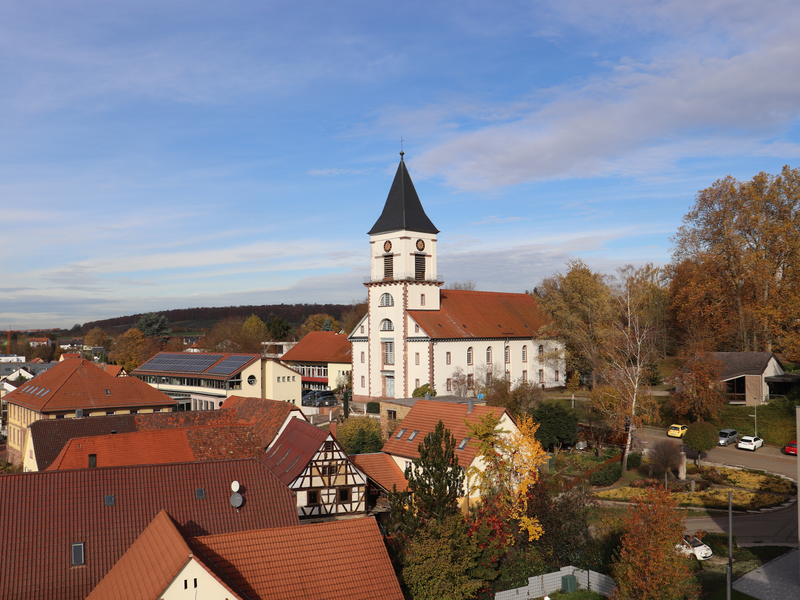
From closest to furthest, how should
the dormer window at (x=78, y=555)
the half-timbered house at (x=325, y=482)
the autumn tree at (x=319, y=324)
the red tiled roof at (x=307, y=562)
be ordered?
the red tiled roof at (x=307, y=562) → the dormer window at (x=78, y=555) → the half-timbered house at (x=325, y=482) → the autumn tree at (x=319, y=324)

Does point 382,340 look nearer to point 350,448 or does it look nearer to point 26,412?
point 350,448

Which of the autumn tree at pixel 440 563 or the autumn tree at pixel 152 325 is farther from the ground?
the autumn tree at pixel 152 325

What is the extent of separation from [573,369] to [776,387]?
1902 cm

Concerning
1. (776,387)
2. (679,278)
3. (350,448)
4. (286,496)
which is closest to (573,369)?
(679,278)

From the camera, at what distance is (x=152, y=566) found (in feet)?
50.2

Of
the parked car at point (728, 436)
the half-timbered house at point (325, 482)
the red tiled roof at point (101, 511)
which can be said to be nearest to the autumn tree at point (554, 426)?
the parked car at point (728, 436)

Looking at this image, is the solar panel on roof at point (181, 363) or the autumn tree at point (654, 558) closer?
the autumn tree at point (654, 558)

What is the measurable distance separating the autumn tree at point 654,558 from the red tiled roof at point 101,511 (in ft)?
33.5

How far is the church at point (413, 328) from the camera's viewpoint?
5234cm

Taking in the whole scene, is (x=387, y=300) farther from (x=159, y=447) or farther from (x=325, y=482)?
(x=325, y=482)

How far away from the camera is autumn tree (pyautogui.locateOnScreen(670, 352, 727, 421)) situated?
39250 mm

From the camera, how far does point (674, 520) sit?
18.2 m

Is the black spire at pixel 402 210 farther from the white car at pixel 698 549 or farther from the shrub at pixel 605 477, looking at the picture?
the white car at pixel 698 549

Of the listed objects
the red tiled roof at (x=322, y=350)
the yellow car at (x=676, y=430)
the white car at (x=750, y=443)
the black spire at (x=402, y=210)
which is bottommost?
the white car at (x=750, y=443)
